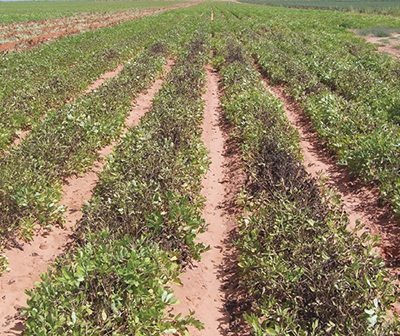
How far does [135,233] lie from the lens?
12.7 ft

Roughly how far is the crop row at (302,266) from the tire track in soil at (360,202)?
283 mm

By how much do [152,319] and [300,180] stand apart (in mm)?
2983

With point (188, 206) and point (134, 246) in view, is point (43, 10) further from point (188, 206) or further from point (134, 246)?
point (134, 246)

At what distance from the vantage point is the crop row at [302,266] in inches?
110

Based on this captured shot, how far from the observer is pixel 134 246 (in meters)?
3.21

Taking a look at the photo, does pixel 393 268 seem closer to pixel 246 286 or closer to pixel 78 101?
pixel 246 286

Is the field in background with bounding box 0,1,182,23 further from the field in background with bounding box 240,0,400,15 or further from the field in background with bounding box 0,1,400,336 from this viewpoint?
the field in background with bounding box 240,0,400,15

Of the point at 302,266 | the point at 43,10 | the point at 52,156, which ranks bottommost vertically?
the point at 302,266

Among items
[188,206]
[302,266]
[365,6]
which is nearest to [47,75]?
[188,206]

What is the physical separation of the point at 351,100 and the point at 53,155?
24.2ft

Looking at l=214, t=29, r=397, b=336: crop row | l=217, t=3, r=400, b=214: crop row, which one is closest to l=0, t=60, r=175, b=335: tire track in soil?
l=214, t=29, r=397, b=336: crop row

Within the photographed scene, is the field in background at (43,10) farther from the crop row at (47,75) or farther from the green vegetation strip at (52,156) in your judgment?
the green vegetation strip at (52,156)

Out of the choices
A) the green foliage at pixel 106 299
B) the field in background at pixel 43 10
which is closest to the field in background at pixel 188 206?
the green foliage at pixel 106 299

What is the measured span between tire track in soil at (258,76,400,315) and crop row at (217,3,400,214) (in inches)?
8.1
